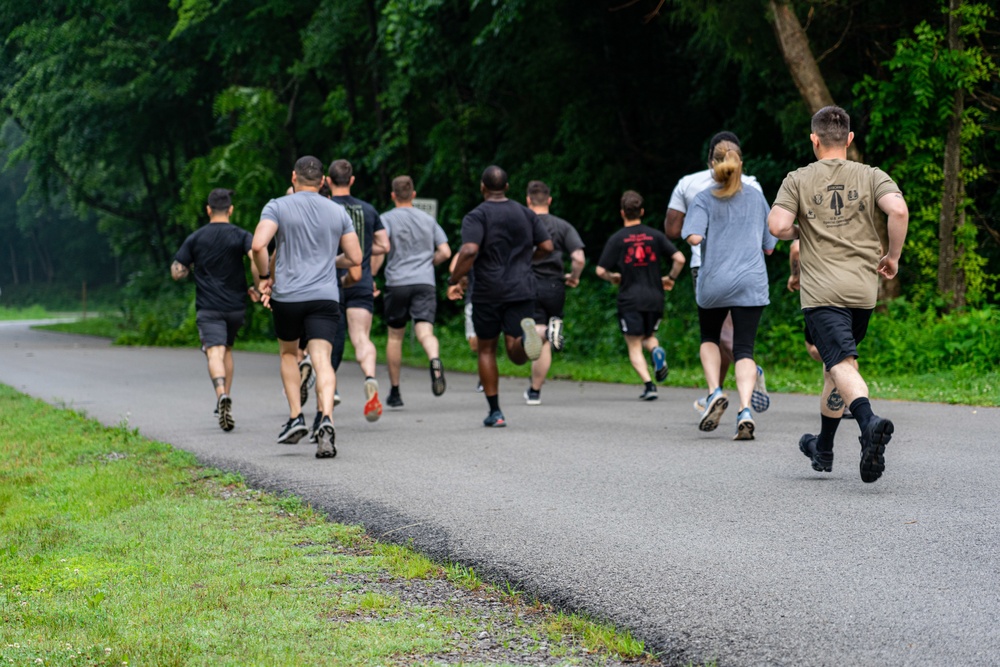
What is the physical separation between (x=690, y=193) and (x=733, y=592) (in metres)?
5.53

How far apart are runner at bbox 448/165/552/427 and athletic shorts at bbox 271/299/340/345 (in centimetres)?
146

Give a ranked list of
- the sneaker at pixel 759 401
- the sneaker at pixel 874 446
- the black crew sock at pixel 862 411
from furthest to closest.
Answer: the sneaker at pixel 759 401 → the black crew sock at pixel 862 411 → the sneaker at pixel 874 446

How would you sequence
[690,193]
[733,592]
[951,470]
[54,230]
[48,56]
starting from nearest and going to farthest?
[733,592]
[951,470]
[690,193]
[48,56]
[54,230]

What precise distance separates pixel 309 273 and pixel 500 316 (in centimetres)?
201

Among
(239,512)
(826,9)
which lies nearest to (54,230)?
(826,9)

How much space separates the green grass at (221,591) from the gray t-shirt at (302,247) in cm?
172

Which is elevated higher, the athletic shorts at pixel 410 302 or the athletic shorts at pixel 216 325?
the athletic shorts at pixel 410 302

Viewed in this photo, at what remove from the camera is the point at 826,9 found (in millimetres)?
16094

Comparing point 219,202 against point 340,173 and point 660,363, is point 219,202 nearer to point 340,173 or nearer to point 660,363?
point 340,173

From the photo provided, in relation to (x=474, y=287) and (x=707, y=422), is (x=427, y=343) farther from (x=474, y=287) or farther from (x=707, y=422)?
(x=707, y=422)

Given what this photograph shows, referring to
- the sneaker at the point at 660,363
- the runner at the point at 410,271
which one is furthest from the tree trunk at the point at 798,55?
the runner at the point at 410,271

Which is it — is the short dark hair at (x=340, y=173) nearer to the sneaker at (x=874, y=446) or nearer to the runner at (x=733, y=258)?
the runner at (x=733, y=258)

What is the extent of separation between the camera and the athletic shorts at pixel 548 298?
12820 millimetres

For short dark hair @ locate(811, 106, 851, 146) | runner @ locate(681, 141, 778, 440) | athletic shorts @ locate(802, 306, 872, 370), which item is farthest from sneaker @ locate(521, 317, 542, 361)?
short dark hair @ locate(811, 106, 851, 146)
